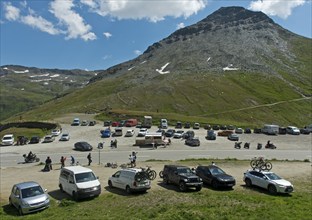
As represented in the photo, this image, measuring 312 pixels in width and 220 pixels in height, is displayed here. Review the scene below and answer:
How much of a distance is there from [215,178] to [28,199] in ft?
49.7

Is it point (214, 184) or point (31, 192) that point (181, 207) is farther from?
point (31, 192)

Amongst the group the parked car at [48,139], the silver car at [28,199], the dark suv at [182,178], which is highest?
the parked car at [48,139]

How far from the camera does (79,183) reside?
28.2m

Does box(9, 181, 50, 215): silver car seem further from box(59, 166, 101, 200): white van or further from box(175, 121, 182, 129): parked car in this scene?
box(175, 121, 182, 129): parked car

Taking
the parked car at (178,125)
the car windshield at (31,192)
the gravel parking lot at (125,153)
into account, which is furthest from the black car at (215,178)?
the parked car at (178,125)

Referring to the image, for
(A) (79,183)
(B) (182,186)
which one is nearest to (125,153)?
(B) (182,186)

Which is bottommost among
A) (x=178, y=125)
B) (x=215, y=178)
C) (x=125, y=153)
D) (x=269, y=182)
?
(x=269, y=182)

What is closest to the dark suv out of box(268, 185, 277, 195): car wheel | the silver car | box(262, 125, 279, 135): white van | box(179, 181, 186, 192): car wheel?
box(179, 181, 186, 192): car wheel

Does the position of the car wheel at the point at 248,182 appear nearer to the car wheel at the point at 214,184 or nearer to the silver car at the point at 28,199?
the car wheel at the point at 214,184

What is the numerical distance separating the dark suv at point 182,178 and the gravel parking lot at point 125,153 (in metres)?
1.25

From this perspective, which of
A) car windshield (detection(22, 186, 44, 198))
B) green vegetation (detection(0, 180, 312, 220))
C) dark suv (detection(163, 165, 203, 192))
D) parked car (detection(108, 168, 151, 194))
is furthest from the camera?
dark suv (detection(163, 165, 203, 192))

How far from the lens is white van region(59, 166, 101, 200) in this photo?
1088 inches

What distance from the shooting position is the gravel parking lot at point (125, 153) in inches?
1622

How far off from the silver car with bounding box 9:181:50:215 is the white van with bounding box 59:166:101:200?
2420 millimetres
